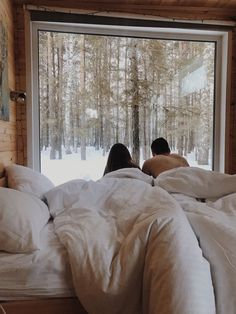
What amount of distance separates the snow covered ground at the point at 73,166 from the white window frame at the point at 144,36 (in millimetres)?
115

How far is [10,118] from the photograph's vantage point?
2.84 metres

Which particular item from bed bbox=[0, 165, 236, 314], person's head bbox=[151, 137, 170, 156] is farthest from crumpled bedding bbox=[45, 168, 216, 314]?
person's head bbox=[151, 137, 170, 156]

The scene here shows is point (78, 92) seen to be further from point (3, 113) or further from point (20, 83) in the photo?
point (3, 113)

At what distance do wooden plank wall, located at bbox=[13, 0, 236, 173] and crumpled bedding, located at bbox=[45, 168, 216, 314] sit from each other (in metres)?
2.05

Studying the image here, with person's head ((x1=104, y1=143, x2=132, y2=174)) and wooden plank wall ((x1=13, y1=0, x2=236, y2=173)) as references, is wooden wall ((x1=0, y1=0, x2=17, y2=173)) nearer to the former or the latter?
wooden plank wall ((x1=13, y1=0, x2=236, y2=173))

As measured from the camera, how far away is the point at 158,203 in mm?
1495

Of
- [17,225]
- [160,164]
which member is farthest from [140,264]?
[160,164]

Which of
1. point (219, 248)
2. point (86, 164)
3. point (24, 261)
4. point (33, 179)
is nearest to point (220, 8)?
point (86, 164)

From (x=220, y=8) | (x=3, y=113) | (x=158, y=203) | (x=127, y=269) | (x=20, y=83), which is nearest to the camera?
(x=127, y=269)

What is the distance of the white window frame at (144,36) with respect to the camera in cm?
318

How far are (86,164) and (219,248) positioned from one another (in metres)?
2.41

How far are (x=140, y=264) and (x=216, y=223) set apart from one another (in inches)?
13.7

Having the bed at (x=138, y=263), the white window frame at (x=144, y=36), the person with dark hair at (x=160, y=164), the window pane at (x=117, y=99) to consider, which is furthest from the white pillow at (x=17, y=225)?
the window pane at (x=117, y=99)

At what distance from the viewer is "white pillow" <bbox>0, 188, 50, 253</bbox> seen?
47.7 inches
